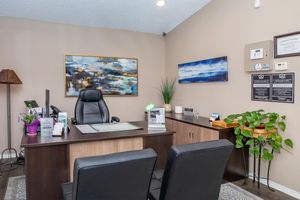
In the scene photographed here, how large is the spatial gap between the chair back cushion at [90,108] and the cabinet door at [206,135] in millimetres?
1449

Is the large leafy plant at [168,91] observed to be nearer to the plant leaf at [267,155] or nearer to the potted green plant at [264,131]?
the potted green plant at [264,131]

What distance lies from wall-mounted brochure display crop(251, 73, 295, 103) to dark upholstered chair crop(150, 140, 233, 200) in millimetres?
1562

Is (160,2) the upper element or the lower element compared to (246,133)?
upper

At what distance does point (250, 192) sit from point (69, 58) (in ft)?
11.9

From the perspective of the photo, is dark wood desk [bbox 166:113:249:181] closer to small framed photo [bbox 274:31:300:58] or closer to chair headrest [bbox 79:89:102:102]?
small framed photo [bbox 274:31:300:58]

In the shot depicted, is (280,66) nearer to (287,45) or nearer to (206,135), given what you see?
(287,45)

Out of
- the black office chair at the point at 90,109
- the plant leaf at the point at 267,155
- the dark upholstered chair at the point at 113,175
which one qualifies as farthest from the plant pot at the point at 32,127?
the plant leaf at the point at 267,155

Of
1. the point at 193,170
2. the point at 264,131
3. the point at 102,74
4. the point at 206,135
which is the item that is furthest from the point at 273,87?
the point at 102,74

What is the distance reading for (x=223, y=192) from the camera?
270 cm

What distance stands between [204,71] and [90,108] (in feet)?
6.55

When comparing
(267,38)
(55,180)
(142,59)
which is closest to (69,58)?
(142,59)

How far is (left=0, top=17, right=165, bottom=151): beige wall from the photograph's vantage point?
12.8 ft

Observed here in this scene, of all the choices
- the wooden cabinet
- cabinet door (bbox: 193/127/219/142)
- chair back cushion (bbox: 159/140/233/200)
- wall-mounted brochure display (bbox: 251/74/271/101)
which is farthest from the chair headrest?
chair back cushion (bbox: 159/140/233/200)

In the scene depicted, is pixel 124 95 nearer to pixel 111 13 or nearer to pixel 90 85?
pixel 90 85
